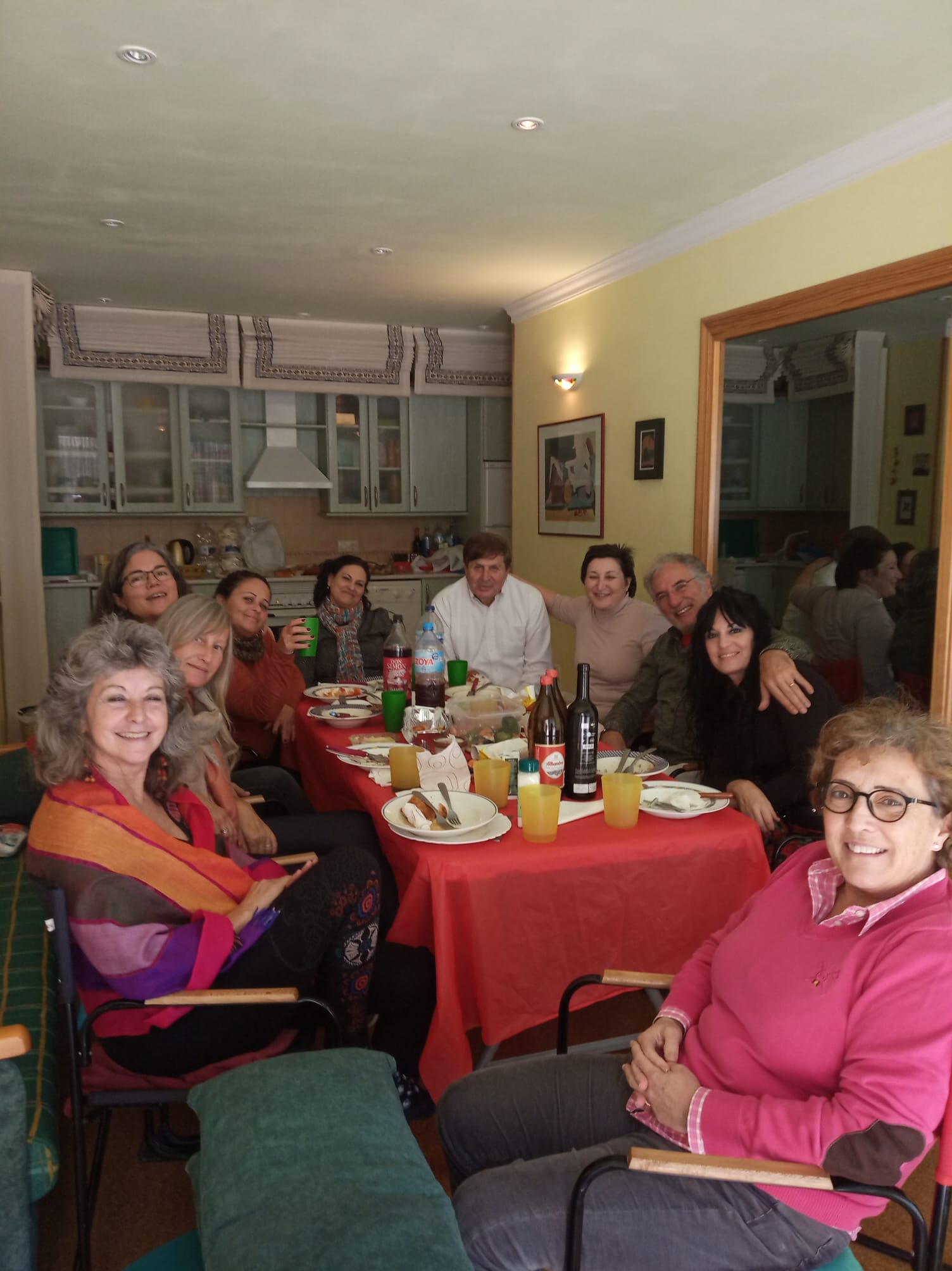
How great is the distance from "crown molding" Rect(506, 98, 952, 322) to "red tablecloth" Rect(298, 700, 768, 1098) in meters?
2.31

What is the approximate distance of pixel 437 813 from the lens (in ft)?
6.16

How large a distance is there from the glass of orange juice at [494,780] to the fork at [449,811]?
80 mm

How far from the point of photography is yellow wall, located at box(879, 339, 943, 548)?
9.70 ft

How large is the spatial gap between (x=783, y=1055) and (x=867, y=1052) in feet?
0.45

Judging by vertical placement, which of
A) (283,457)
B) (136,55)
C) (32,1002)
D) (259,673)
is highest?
(136,55)

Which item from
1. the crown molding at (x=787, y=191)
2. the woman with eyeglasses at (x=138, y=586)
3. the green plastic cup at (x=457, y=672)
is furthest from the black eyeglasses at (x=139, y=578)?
the crown molding at (x=787, y=191)

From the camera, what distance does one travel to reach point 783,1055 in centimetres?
121

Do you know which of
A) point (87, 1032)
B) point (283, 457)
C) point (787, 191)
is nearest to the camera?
point (87, 1032)

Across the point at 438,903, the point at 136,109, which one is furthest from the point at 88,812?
the point at 136,109

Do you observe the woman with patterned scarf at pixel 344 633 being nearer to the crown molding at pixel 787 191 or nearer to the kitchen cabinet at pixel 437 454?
the crown molding at pixel 787 191

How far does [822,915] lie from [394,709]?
5.11 ft

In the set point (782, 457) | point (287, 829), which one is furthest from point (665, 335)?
point (287, 829)

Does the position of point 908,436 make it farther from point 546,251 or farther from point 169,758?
point 169,758

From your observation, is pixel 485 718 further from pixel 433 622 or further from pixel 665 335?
pixel 665 335
